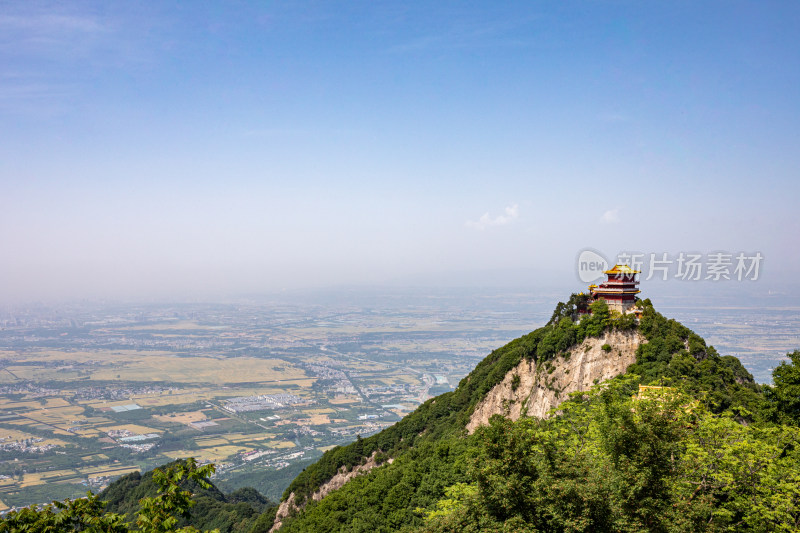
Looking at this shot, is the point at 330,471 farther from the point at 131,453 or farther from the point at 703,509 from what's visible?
the point at 131,453

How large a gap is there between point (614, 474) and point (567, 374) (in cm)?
1771

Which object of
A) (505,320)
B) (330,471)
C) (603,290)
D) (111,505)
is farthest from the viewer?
(505,320)

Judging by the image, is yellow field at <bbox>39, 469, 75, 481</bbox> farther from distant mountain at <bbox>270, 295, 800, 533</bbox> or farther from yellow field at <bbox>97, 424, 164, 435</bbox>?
distant mountain at <bbox>270, 295, 800, 533</bbox>

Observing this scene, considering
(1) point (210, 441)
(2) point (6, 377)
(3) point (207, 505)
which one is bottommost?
(2) point (6, 377)

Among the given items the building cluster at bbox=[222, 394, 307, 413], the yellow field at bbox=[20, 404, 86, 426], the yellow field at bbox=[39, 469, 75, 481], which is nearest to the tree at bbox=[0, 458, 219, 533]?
the yellow field at bbox=[39, 469, 75, 481]

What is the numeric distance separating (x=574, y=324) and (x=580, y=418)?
1320 cm

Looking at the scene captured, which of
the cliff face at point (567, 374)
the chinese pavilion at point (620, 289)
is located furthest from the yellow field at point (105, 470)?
the chinese pavilion at point (620, 289)

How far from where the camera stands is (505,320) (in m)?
196

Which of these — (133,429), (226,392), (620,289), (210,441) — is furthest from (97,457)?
(620,289)

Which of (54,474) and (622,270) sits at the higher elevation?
(622,270)

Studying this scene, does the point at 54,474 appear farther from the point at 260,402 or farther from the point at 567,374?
the point at 567,374

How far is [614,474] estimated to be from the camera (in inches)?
404

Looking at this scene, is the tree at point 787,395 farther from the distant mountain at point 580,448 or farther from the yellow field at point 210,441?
the yellow field at point 210,441

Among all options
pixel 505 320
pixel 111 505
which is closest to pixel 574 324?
pixel 111 505
